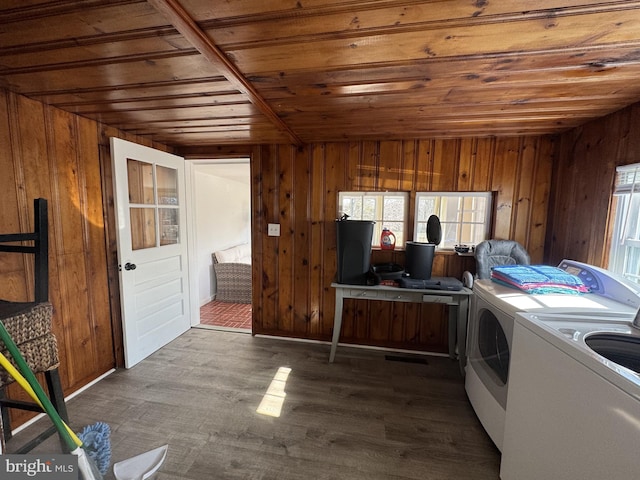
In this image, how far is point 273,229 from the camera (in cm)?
279

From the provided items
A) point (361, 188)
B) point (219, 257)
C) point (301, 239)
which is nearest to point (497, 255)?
point (361, 188)

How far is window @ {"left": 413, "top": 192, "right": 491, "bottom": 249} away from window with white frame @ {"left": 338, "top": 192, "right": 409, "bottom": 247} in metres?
0.14

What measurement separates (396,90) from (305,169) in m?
1.35

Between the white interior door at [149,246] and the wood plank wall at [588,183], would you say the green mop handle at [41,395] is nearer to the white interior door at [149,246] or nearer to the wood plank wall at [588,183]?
the white interior door at [149,246]

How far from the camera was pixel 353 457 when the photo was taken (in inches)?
57.8

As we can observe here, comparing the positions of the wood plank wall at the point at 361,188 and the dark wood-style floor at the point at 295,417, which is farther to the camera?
the wood plank wall at the point at 361,188

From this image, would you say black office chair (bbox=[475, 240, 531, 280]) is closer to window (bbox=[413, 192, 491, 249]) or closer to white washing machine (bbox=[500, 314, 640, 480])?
window (bbox=[413, 192, 491, 249])

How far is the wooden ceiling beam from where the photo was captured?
0.87 m

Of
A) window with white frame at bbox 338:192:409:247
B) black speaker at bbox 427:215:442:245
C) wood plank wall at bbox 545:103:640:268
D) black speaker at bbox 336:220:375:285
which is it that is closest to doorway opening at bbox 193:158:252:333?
black speaker at bbox 336:220:375:285

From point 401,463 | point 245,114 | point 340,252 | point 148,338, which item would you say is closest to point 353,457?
point 401,463

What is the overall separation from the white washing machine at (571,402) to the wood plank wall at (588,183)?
1.06 m

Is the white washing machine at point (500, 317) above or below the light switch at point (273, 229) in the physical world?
below

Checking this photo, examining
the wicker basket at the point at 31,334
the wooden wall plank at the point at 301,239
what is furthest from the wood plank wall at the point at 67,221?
the wooden wall plank at the point at 301,239

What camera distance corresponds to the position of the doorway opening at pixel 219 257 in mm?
3562
